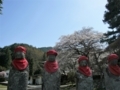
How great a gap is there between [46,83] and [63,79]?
32741 millimetres

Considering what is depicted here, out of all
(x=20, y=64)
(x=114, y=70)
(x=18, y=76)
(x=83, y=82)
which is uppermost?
(x=20, y=64)

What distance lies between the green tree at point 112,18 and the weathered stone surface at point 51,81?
25.2m

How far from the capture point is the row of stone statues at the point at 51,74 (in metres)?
8.80

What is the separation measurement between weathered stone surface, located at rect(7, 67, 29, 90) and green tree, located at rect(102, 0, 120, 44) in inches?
1019

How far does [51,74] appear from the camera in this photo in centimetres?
917

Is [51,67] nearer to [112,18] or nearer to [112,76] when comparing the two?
[112,76]

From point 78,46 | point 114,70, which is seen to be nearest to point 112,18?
point 78,46

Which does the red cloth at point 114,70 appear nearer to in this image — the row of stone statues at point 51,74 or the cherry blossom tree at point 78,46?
the row of stone statues at point 51,74

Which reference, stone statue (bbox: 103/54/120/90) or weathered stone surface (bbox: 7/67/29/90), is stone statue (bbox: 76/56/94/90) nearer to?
stone statue (bbox: 103/54/120/90)

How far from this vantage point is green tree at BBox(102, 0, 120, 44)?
3375cm

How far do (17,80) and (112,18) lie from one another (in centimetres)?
2782

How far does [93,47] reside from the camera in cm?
3991

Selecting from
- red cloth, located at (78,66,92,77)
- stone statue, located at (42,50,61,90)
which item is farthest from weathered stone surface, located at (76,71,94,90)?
stone statue, located at (42,50,61,90)

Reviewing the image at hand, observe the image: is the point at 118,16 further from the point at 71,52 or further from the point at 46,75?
the point at 46,75
